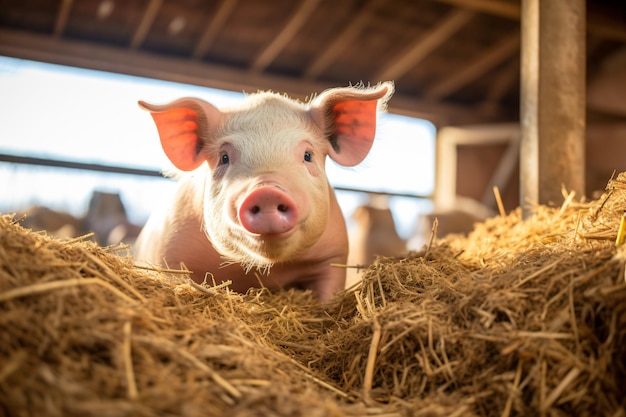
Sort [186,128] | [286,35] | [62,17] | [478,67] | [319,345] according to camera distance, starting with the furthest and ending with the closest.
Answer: [478,67], [286,35], [62,17], [186,128], [319,345]

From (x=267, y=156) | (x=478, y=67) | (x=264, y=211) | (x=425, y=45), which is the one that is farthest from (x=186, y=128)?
(x=478, y=67)

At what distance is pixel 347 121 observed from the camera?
3334 millimetres

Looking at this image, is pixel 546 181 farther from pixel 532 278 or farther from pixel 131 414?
pixel 131 414

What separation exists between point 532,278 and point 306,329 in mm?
978

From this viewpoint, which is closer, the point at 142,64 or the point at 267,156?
the point at 267,156

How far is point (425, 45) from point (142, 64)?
12.9 ft

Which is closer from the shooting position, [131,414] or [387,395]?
[131,414]

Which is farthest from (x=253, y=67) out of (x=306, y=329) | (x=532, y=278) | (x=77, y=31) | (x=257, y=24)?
(x=532, y=278)

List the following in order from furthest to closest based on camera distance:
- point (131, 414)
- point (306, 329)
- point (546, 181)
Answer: point (546, 181)
point (306, 329)
point (131, 414)

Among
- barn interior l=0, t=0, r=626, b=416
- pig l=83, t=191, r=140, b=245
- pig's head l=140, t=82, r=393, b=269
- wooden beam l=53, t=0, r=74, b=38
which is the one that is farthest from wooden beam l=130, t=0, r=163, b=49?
pig's head l=140, t=82, r=393, b=269

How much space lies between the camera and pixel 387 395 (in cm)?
181

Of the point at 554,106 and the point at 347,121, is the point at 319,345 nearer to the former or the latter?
the point at 347,121

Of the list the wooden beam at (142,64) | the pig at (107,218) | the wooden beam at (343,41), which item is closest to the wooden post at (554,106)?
the wooden beam at (343,41)

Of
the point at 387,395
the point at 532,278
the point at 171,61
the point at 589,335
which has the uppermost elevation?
the point at 171,61
